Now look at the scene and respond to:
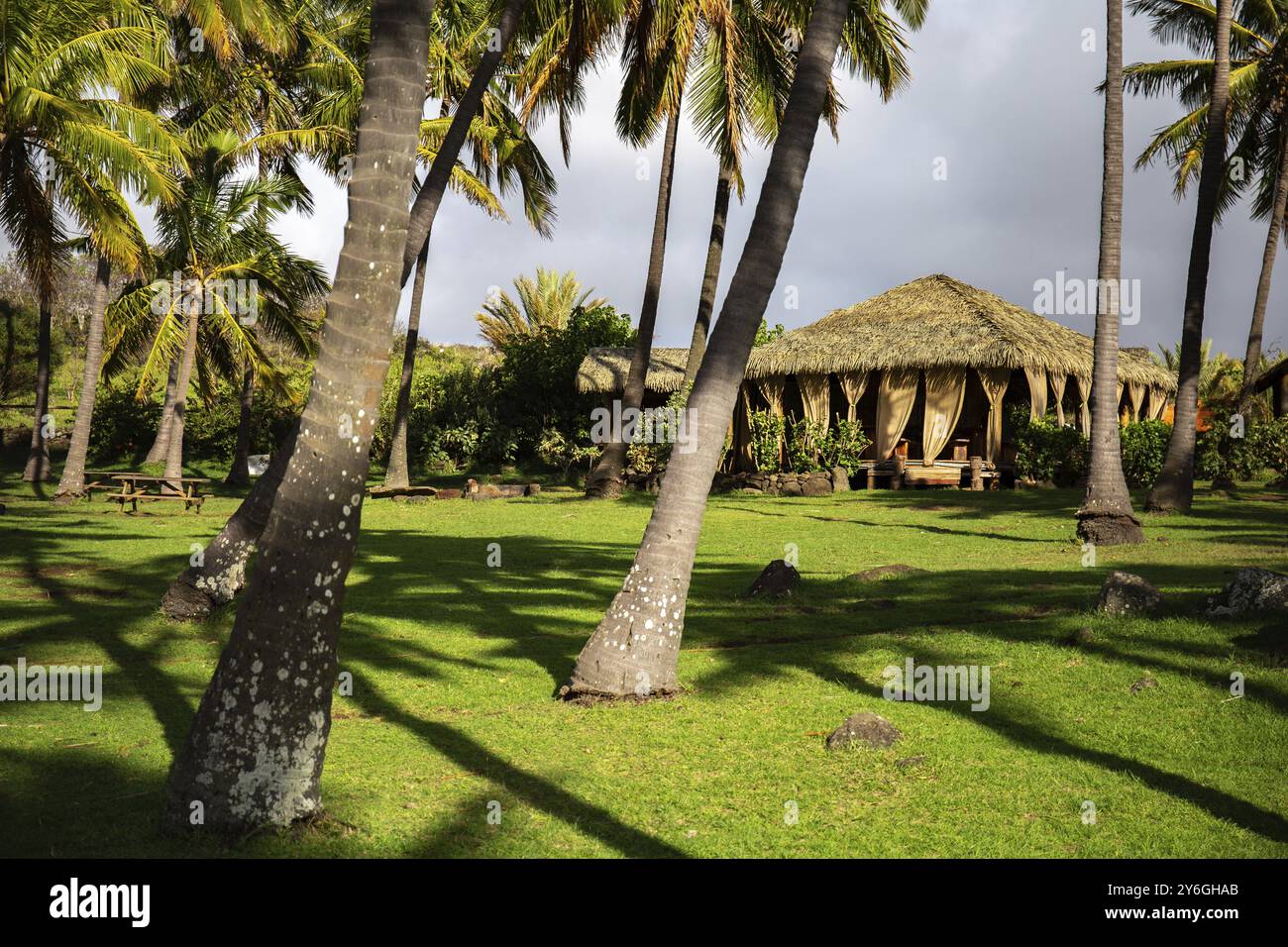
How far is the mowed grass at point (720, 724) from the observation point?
4914mm

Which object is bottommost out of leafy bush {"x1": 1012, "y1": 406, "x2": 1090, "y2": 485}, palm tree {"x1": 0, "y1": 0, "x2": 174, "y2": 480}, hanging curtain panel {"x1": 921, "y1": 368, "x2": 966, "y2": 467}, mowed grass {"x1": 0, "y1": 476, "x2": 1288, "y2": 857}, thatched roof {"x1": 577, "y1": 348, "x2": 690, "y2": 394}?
mowed grass {"x1": 0, "y1": 476, "x2": 1288, "y2": 857}

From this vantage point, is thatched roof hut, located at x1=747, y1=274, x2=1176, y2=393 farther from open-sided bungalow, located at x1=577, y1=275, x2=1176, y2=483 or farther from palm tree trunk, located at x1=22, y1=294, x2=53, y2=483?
palm tree trunk, located at x1=22, y1=294, x2=53, y2=483

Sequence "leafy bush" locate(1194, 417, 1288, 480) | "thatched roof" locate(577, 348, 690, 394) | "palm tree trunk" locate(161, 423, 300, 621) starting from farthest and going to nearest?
"thatched roof" locate(577, 348, 690, 394) → "leafy bush" locate(1194, 417, 1288, 480) → "palm tree trunk" locate(161, 423, 300, 621)

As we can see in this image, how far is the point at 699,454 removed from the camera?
24.3 feet

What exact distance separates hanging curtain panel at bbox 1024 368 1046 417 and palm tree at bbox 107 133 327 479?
718 inches

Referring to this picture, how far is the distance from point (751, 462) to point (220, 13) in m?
17.6

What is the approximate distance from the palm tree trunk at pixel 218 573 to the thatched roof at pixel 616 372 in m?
20.4

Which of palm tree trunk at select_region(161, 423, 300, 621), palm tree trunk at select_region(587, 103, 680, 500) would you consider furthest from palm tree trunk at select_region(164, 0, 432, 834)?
palm tree trunk at select_region(587, 103, 680, 500)

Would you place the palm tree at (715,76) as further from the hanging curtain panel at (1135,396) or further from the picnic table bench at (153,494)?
the hanging curtain panel at (1135,396)

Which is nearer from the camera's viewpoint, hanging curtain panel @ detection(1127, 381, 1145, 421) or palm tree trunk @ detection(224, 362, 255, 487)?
palm tree trunk @ detection(224, 362, 255, 487)

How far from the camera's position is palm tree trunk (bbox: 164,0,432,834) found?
4727 millimetres

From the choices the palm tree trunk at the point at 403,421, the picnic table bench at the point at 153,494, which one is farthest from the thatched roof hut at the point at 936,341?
the picnic table bench at the point at 153,494

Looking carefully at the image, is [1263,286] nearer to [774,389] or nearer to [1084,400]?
[1084,400]

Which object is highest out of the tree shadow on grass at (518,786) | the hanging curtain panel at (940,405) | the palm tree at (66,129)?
the palm tree at (66,129)
